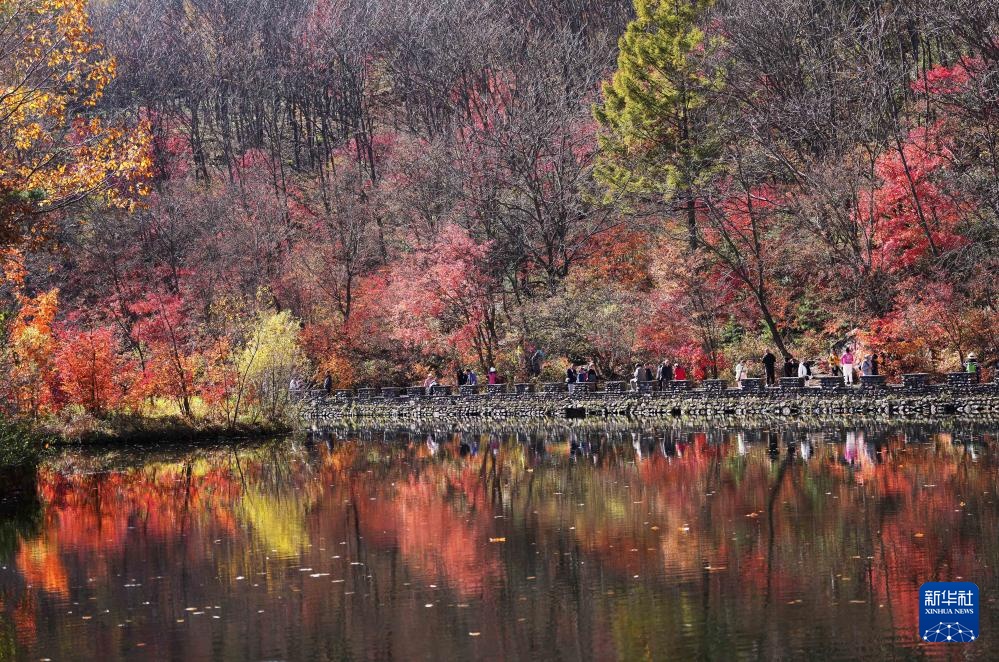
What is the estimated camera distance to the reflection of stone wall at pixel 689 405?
30766 millimetres

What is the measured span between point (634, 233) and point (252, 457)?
22.3 metres

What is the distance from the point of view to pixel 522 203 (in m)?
49.0

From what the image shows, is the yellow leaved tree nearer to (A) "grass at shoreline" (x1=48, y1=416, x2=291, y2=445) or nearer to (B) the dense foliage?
(B) the dense foliage

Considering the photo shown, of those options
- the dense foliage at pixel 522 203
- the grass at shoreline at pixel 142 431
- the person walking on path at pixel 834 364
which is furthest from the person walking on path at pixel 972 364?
the grass at shoreline at pixel 142 431

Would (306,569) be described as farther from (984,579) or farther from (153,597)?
(984,579)

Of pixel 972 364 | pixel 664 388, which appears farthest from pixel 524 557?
pixel 664 388

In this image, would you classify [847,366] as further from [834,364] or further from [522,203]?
[522,203]

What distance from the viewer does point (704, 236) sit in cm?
4372

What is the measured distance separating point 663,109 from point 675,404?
13.5 m

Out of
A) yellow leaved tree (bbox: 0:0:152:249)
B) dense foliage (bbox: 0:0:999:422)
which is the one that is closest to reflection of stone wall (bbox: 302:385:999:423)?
dense foliage (bbox: 0:0:999:422)

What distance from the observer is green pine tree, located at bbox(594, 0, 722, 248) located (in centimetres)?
4403

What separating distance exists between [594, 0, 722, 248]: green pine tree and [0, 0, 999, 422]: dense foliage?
115mm

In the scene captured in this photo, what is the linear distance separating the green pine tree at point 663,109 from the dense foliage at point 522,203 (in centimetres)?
11

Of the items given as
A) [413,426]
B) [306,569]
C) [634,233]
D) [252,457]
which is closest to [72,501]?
[252,457]
